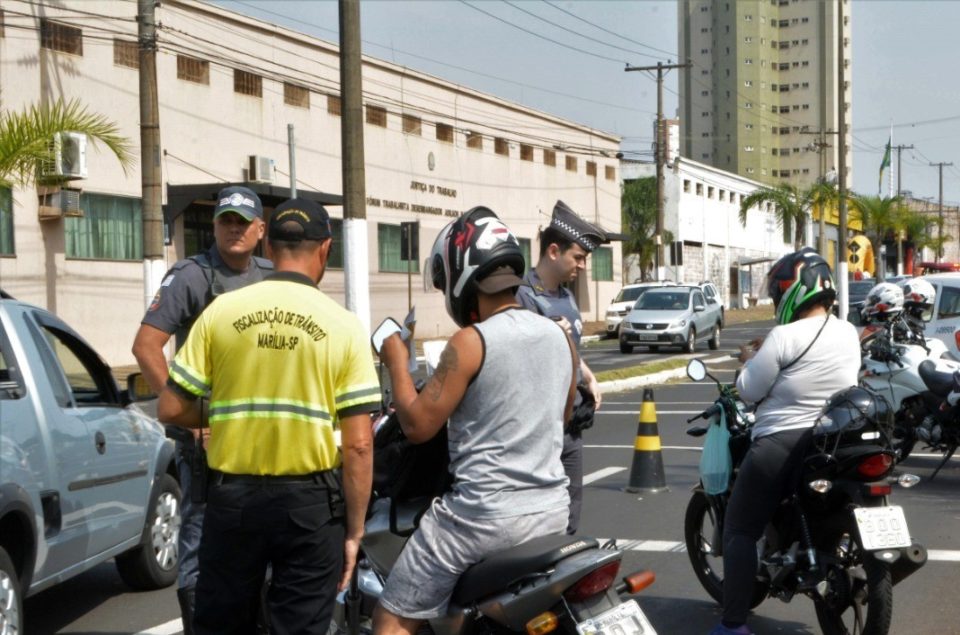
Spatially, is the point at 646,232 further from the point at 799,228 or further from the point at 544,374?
the point at 544,374

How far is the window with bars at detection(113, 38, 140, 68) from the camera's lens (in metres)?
26.7

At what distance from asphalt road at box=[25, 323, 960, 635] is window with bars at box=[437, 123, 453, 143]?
93.9 ft

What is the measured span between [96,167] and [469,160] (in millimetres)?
18826

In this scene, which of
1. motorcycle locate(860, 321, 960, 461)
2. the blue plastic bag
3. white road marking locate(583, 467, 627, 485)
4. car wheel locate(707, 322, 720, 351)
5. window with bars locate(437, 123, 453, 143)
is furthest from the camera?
window with bars locate(437, 123, 453, 143)

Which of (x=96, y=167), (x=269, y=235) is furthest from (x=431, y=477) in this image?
(x=96, y=167)

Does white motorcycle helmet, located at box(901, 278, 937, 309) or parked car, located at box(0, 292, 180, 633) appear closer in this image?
parked car, located at box(0, 292, 180, 633)

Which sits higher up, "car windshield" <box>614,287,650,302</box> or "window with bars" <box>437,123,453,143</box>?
"window with bars" <box>437,123,453,143</box>

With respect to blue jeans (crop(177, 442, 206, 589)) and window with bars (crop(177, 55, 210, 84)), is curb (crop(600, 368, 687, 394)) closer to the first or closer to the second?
window with bars (crop(177, 55, 210, 84))

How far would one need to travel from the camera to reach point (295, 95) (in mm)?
33656

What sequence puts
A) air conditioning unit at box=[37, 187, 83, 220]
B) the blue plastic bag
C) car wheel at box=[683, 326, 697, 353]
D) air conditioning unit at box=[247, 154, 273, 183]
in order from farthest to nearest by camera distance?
car wheel at box=[683, 326, 697, 353] → air conditioning unit at box=[247, 154, 273, 183] → air conditioning unit at box=[37, 187, 83, 220] → the blue plastic bag

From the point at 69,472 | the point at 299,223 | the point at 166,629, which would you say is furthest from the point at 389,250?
the point at 299,223

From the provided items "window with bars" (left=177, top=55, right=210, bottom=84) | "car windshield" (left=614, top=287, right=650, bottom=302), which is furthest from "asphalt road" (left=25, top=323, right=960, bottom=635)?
"car windshield" (left=614, top=287, right=650, bottom=302)

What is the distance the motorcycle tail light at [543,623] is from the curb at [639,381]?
17.5 metres

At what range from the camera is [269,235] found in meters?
4.23
